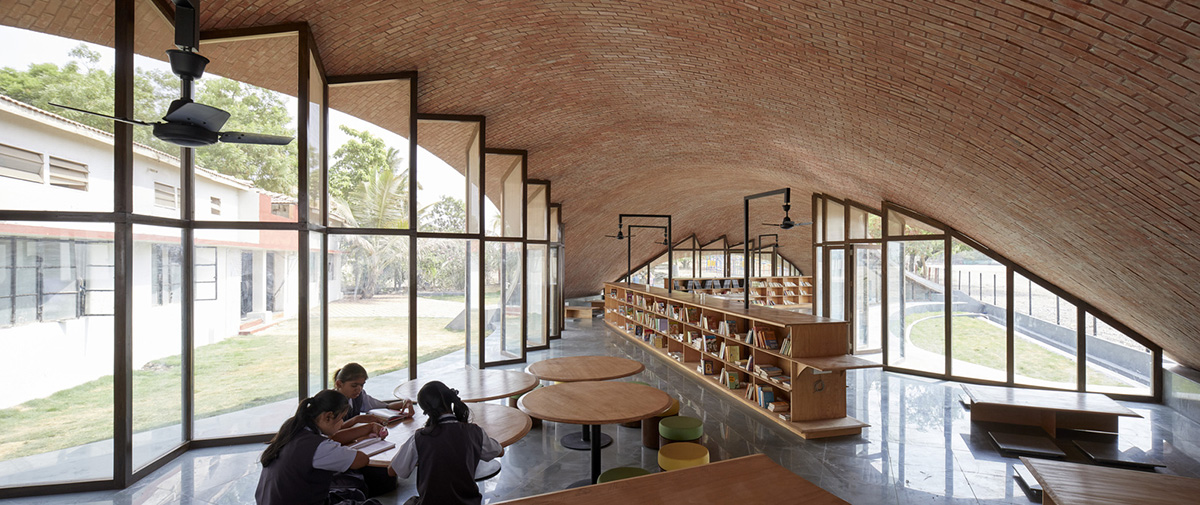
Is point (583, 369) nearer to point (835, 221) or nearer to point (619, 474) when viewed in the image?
point (619, 474)

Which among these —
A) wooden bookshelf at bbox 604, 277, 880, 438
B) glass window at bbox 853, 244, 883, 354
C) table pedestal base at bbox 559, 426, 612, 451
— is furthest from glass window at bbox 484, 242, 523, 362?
glass window at bbox 853, 244, 883, 354

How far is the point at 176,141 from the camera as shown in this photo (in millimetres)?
3043

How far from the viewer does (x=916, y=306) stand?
9.20m

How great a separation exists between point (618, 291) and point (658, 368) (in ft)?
17.0

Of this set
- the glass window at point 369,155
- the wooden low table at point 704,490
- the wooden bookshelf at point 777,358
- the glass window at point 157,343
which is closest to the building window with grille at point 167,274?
the glass window at point 157,343

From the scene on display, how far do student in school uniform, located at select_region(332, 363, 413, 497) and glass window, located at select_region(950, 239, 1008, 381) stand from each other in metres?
8.77

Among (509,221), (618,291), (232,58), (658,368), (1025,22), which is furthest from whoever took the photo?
(618,291)

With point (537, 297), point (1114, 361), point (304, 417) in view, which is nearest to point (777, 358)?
point (1114, 361)

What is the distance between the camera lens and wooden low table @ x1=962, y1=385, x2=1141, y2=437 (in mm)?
5578

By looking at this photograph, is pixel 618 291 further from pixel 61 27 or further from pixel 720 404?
pixel 61 27

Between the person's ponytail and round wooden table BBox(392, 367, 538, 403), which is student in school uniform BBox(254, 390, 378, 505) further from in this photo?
round wooden table BBox(392, 367, 538, 403)

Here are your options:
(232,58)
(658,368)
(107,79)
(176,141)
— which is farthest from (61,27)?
Result: (658,368)

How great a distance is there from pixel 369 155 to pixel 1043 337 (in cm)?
1032

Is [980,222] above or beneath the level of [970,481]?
above
